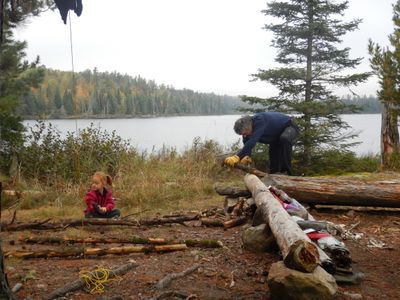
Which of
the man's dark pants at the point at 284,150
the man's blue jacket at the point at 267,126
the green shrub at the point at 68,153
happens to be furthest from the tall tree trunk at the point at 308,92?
the green shrub at the point at 68,153

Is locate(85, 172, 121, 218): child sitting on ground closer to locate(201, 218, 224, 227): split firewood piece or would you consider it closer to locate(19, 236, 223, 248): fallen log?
locate(19, 236, 223, 248): fallen log

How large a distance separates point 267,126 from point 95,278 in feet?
14.4

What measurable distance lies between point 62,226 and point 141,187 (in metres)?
2.62

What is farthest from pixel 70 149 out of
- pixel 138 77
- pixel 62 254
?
pixel 138 77

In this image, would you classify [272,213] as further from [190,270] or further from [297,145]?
[297,145]

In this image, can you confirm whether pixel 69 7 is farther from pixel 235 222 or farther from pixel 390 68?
pixel 390 68

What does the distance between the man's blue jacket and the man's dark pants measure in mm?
101

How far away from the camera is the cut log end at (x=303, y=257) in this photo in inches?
105

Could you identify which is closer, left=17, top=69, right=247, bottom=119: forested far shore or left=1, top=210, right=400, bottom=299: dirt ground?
left=1, top=210, right=400, bottom=299: dirt ground

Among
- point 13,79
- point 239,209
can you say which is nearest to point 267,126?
point 239,209

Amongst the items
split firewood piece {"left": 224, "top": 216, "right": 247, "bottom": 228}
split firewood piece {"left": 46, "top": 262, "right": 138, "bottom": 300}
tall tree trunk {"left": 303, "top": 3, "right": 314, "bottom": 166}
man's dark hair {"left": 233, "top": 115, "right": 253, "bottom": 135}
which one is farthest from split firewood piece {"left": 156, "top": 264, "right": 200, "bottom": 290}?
tall tree trunk {"left": 303, "top": 3, "right": 314, "bottom": 166}

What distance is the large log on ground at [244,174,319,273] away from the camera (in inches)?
105

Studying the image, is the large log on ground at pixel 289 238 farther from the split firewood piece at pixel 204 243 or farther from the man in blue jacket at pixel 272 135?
the man in blue jacket at pixel 272 135

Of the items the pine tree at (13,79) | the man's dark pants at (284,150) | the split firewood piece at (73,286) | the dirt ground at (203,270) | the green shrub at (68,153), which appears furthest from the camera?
the pine tree at (13,79)
